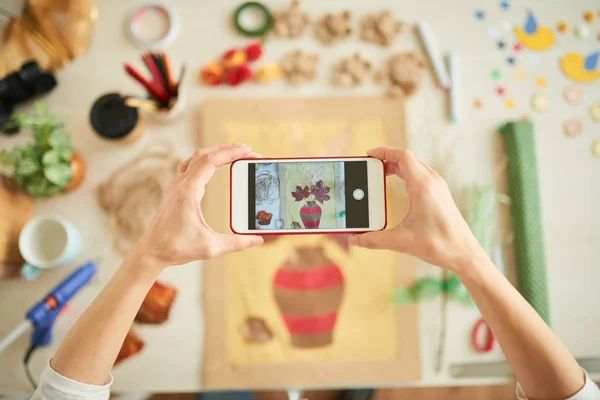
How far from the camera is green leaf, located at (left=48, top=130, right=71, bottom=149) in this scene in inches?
25.5

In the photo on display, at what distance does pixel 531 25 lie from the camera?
0.76m

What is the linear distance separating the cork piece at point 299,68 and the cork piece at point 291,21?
1.5 inches

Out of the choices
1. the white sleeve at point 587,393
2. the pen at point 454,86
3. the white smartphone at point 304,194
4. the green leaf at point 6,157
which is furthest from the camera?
the pen at point 454,86

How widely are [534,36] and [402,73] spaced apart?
256 mm

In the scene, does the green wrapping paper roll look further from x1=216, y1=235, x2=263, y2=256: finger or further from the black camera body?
the black camera body

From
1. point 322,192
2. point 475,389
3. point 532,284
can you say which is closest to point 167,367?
point 322,192

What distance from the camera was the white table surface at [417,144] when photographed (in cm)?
69

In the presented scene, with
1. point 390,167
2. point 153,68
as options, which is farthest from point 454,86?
point 153,68

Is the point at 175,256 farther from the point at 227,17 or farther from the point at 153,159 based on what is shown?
the point at 227,17

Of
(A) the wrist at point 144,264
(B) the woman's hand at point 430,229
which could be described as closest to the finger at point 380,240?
(B) the woman's hand at point 430,229

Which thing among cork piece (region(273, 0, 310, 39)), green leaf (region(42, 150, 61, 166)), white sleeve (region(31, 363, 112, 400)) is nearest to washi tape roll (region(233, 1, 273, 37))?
cork piece (region(273, 0, 310, 39))

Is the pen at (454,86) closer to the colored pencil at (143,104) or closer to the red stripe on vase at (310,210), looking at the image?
the red stripe on vase at (310,210)

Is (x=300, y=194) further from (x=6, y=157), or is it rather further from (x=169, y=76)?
(x=6, y=157)

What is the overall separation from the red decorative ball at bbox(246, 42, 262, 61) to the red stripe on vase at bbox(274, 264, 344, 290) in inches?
15.3
